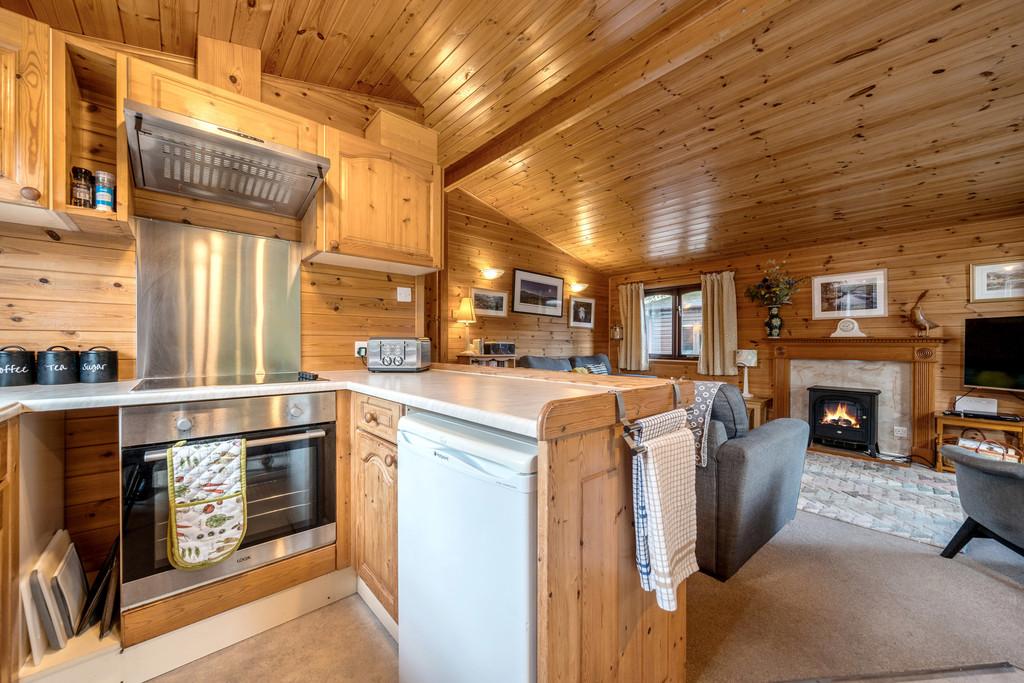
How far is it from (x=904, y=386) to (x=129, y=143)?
620 cm

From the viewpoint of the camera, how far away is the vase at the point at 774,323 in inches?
186

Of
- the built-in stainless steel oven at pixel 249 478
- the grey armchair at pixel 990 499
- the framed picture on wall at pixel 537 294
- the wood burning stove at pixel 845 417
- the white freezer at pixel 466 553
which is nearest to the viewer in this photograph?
the white freezer at pixel 466 553

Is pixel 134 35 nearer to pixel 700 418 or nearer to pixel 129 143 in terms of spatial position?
pixel 129 143

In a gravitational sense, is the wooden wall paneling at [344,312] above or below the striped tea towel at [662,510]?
above

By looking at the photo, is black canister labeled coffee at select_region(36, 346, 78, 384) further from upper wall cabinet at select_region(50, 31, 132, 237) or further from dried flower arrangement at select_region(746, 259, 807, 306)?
dried flower arrangement at select_region(746, 259, 807, 306)

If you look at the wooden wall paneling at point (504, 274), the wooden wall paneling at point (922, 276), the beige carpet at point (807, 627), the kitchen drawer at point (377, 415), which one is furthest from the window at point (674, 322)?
the kitchen drawer at point (377, 415)

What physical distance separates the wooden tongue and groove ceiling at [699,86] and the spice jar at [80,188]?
834 millimetres

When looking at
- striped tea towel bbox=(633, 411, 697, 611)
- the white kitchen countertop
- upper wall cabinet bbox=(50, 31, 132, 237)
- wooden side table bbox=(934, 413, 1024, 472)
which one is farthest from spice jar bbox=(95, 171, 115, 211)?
wooden side table bbox=(934, 413, 1024, 472)

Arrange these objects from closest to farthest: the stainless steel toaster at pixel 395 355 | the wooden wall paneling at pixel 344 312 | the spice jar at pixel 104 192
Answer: the spice jar at pixel 104 192
the stainless steel toaster at pixel 395 355
the wooden wall paneling at pixel 344 312

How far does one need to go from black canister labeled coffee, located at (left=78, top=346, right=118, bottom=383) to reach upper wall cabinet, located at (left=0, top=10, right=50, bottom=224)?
0.58m

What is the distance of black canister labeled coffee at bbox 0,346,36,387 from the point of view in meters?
1.45

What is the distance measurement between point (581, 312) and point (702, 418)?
167 inches

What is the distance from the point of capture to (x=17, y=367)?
1.48m

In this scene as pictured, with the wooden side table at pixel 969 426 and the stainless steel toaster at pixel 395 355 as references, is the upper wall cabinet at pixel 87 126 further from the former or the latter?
the wooden side table at pixel 969 426
